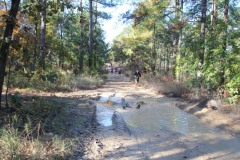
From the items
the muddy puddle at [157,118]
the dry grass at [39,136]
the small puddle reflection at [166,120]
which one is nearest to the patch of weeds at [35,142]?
the dry grass at [39,136]

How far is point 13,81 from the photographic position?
59.1 feet

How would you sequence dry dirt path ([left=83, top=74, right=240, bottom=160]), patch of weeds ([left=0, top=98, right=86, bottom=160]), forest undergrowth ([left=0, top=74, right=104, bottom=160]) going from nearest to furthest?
patch of weeds ([left=0, top=98, right=86, bottom=160]) < forest undergrowth ([left=0, top=74, right=104, bottom=160]) < dry dirt path ([left=83, top=74, right=240, bottom=160])

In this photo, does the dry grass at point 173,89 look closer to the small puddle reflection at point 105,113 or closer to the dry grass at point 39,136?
the small puddle reflection at point 105,113

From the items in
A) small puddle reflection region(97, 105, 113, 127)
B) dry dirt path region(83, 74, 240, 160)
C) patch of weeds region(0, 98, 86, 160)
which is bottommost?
dry dirt path region(83, 74, 240, 160)

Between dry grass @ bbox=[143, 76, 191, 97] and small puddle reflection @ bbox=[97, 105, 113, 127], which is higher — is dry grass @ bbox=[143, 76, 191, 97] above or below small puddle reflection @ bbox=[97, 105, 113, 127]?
above

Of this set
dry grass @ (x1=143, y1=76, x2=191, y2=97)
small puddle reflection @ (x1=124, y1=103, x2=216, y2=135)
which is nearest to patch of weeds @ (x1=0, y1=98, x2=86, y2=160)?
small puddle reflection @ (x1=124, y1=103, x2=216, y2=135)

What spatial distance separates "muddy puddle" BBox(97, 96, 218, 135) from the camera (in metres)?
10.8

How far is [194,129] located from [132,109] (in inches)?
174

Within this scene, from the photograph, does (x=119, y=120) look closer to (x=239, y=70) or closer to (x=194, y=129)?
(x=194, y=129)

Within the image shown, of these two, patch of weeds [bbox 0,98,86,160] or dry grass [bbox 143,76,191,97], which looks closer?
patch of weeds [bbox 0,98,86,160]

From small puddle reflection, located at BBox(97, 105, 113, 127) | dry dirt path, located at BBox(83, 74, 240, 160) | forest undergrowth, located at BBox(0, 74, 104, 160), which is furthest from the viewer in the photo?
small puddle reflection, located at BBox(97, 105, 113, 127)

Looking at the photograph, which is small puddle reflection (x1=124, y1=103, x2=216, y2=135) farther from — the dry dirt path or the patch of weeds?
the patch of weeds

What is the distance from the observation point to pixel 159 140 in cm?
895

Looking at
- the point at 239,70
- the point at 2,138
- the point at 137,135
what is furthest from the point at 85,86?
the point at 2,138
